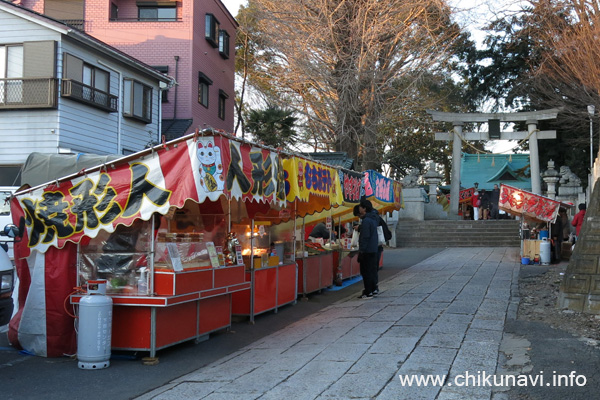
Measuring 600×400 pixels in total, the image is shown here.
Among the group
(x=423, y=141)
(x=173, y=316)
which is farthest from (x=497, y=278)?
(x=423, y=141)

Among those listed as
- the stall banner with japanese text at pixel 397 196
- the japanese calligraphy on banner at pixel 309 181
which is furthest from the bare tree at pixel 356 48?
the japanese calligraphy on banner at pixel 309 181

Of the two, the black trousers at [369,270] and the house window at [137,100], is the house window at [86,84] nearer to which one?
the house window at [137,100]

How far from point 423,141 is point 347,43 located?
62.8ft

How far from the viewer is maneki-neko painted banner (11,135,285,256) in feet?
21.1

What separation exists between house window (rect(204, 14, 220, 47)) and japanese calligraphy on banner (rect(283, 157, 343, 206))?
1629cm

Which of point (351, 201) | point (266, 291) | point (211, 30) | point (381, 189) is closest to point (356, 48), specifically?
point (381, 189)

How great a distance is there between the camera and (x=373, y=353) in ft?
21.6

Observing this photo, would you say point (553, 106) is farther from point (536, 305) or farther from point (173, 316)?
point (173, 316)

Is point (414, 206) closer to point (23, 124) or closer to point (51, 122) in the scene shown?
point (51, 122)

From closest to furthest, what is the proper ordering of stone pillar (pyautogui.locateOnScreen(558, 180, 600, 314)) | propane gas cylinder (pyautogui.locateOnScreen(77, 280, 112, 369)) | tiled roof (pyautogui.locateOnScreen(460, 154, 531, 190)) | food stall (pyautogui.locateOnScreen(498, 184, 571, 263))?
propane gas cylinder (pyautogui.locateOnScreen(77, 280, 112, 369))
stone pillar (pyautogui.locateOnScreen(558, 180, 600, 314))
food stall (pyautogui.locateOnScreen(498, 184, 571, 263))
tiled roof (pyautogui.locateOnScreen(460, 154, 531, 190))

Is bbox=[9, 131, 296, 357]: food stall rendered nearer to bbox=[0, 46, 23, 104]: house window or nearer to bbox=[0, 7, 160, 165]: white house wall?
bbox=[0, 7, 160, 165]: white house wall

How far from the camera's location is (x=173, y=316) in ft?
22.7

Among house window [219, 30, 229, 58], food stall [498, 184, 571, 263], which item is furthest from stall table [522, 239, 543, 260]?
house window [219, 30, 229, 58]

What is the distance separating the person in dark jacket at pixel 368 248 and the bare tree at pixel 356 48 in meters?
9.73
